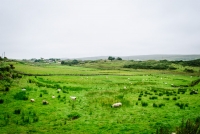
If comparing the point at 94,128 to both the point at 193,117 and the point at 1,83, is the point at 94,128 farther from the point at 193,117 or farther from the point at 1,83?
the point at 1,83

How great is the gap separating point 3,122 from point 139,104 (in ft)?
49.4

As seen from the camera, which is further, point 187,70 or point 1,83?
point 187,70

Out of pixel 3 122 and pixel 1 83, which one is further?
pixel 1 83

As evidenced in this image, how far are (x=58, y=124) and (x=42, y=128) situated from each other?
4.77ft

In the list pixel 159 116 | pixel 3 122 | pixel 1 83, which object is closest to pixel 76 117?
pixel 3 122

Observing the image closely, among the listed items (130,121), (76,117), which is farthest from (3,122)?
(130,121)

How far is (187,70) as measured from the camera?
9225cm

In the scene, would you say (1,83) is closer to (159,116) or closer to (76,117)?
(76,117)

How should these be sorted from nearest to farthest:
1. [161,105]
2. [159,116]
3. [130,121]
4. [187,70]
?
1. [130,121]
2. [159,116]
3. [161,105]
4. [187,70]

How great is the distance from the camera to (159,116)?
1803 centimetres

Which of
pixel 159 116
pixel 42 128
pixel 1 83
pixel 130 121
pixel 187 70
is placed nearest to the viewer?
pixel 42 128

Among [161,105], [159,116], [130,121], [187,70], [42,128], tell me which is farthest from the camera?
[187,70]

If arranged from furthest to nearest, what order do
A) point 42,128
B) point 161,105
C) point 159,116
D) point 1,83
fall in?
point 1,83
point 161,105
point 159,116
point 42,128

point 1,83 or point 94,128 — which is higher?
point 1,83
